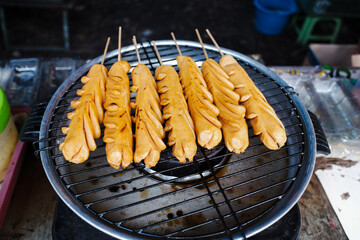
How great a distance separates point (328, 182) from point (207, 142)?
188cm

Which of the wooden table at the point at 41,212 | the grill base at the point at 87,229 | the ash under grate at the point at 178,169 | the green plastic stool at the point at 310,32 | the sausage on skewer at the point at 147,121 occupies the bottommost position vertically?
the wooden table at the point at 41,212

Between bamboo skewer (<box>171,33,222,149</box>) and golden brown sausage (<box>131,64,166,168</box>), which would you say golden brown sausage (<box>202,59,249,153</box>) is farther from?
golden brown sausage (<box>131,64,166,168</box>)

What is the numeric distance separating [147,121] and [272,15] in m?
5.66

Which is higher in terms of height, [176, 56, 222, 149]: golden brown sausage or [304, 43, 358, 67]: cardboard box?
[176, 56, 222, 149]: golden brown sausage

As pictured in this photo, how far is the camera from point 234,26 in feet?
23.2

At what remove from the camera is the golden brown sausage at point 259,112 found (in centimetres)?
205

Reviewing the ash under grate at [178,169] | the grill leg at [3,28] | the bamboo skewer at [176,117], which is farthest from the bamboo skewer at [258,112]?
the grill leg at [3,28]

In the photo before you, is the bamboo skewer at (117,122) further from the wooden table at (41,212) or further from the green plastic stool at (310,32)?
the green plastic stool at (310,32)

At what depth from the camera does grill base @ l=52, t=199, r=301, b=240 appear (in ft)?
6.61

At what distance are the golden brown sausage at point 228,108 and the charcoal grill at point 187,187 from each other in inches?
5.6

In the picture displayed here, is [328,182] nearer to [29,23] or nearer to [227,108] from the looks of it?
[227,108]

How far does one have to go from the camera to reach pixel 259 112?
2168mm

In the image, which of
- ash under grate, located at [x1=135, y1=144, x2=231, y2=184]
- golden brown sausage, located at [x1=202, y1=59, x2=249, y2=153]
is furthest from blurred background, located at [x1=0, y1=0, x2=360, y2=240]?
golden brown sausage, located at [x1=202, y1=59, x2=249, y2=153]

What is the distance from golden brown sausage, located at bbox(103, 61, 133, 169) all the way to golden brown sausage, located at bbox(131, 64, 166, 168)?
0.07m
